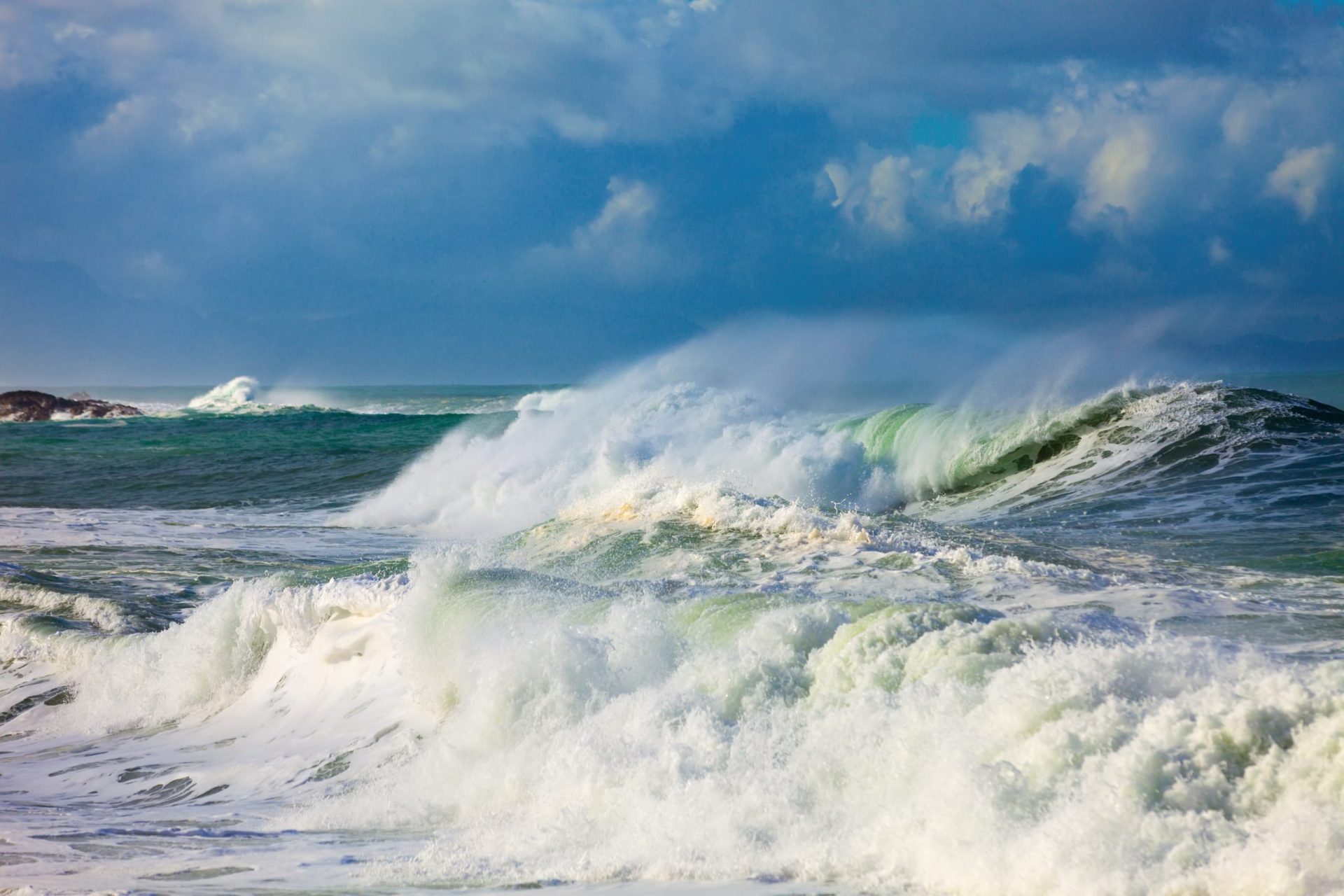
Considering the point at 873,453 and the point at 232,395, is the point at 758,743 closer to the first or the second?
the point at 873,453

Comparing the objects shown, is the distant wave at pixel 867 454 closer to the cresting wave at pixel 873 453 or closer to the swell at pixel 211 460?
the cresting wave at pixel 873 453

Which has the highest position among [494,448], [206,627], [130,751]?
[494,448]

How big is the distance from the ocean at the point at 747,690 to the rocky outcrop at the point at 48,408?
1616 inches

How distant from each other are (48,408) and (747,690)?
58.2 meters

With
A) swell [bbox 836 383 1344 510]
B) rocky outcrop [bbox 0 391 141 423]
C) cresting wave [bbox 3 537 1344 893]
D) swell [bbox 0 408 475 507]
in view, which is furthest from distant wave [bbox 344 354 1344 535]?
rocky outcrop [bbox 0 391 141 423]

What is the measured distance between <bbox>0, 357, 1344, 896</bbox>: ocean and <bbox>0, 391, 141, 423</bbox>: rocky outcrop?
41.0 meters

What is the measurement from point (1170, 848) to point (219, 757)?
667 centimetres

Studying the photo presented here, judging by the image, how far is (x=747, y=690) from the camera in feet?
18.9

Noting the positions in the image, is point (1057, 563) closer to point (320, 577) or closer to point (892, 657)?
point (892, 657)

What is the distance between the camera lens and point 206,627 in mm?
10023

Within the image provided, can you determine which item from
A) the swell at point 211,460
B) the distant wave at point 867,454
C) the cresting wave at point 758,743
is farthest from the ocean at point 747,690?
the swell at point 211,460

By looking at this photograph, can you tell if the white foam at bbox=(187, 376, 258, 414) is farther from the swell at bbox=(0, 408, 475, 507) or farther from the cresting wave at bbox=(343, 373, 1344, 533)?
the cresting wave at bbox=(343, 373, 1344, 533)

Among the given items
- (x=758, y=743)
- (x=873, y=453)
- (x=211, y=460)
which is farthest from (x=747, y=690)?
(x=211, y=460)

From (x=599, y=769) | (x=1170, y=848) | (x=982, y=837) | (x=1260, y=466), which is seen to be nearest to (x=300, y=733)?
(x=599, y=769)
